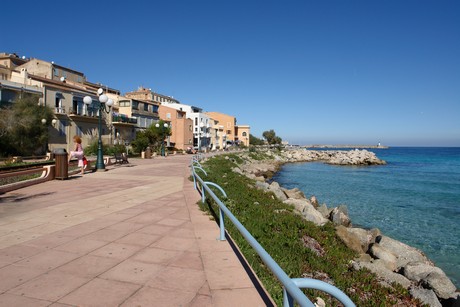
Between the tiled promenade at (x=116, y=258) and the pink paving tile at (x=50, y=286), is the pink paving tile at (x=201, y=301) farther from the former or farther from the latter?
the pink paving tile at (x=50, y=286)

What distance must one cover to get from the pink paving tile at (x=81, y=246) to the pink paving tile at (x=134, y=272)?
2.79ft

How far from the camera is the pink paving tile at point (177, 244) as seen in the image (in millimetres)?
4836

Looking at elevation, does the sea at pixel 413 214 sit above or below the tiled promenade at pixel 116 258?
below

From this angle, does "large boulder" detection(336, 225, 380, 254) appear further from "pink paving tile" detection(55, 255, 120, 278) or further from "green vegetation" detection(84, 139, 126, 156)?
"green vegetation" detection(84, 139, 126, 156)

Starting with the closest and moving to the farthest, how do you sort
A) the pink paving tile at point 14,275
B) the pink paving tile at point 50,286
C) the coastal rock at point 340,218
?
the pink paving tile at point 50,286 → the pink paving tile at point 14,275 → the coastal rock at point 340,218

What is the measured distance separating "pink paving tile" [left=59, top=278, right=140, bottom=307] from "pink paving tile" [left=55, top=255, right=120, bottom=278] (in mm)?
259

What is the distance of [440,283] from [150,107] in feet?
171

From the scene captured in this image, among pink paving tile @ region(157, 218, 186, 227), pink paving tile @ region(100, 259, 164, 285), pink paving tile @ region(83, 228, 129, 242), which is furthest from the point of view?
pink paving tile @ region(157, 218, 186, 227)

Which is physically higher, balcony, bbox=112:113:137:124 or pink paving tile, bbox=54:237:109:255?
balcony, bbox=112:113:137:124

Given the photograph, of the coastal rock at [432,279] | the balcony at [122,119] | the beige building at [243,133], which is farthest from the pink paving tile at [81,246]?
the beige building at [243,133]

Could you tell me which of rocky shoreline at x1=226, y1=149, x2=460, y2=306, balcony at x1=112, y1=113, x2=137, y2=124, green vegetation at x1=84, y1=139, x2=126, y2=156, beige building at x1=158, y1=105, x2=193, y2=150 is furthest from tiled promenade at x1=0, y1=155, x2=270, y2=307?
beige building at x1=158, y1=105, x2=193, y2=150

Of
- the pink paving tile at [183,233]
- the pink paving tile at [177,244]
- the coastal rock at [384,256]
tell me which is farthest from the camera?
the coastal rock at [384,256]

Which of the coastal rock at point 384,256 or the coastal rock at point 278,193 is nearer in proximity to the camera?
the coastal rock at point 384,256

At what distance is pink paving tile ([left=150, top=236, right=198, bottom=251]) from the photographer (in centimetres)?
484
